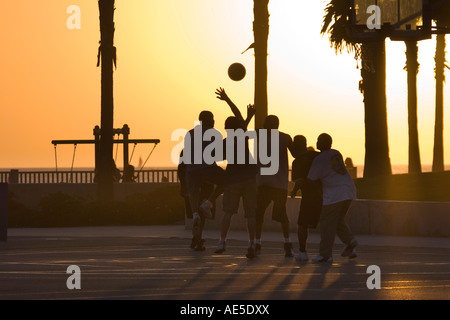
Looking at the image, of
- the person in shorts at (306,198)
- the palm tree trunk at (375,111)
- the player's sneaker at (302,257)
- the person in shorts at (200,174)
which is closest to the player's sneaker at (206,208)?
the person in shorts at (200,174)

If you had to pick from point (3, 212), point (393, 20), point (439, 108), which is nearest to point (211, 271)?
point (3, 212)

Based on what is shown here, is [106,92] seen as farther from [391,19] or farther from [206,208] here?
[206,208]

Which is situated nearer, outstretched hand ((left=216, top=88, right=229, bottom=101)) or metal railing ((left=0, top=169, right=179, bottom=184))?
outstretched hand ((left=216, top=88, right=229, bottom=101))

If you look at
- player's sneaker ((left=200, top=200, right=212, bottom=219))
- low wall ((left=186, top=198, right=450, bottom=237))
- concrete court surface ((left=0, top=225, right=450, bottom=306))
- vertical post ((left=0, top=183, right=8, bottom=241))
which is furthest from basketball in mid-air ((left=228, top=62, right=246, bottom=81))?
player's sneaker ((left=200, top=200, right=212, bottom=219))

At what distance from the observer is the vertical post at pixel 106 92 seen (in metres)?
33.3

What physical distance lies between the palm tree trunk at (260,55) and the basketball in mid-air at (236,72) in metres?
4.42

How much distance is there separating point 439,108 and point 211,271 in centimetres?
4574

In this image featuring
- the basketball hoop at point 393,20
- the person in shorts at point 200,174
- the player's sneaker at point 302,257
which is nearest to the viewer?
the player's sneaker at point 302,257

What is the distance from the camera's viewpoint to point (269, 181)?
56.1ft

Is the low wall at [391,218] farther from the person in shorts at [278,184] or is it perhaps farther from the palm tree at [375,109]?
the palm tree at [375,109]

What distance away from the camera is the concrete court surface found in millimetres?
12141

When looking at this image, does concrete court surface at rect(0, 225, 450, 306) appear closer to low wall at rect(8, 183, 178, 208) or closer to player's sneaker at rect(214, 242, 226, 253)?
player's sneaker at rect(214, 242, 226, 253)

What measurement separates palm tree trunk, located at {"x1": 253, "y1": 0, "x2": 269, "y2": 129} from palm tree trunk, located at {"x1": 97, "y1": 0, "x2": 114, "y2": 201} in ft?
17.0
